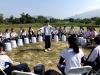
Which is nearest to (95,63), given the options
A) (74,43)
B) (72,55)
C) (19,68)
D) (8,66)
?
(72,55)

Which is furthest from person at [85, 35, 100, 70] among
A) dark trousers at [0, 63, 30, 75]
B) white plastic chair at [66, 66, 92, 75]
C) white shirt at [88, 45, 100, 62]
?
dark trousers at [0, 63, 30, 75]

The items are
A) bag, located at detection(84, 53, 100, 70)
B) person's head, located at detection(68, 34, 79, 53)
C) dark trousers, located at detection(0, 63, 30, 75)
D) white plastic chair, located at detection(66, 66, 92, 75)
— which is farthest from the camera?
bag, located at detection(84, 53, 100, 70)

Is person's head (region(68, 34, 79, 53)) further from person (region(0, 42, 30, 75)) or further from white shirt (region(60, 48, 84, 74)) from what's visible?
person (region(0, 42, 30, 75))

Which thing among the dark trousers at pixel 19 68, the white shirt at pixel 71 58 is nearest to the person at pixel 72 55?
the white shirt at pixel 71 58

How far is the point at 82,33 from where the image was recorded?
26641mm

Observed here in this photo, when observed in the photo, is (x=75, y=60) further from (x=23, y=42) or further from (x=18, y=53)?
(x=23, y=42)

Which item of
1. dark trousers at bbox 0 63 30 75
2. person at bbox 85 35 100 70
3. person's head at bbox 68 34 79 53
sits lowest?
dark trousers at bbox 0 63 30 75

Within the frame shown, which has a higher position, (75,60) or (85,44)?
(75,60)

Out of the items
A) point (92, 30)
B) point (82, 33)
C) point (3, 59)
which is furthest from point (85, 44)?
point (3, 59)

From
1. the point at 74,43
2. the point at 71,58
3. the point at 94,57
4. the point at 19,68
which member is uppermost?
the point at 74,43

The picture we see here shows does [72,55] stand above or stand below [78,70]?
above

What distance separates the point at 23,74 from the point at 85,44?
1678 centimetres

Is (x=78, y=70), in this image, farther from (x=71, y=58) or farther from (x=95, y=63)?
(x=95, y=63)

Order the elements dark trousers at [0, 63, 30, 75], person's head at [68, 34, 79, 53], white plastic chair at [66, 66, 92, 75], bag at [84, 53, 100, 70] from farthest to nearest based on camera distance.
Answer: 1. bag at [84, 53, 100, 70]
2. dark trousers at [0, 63, 30, 75]
3. person's head at [68, 34, 79, 53]
4. white plastic chair at [66, 66, 92, 75]
